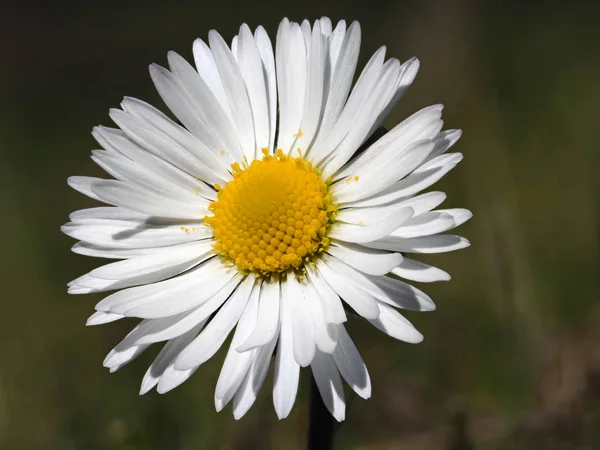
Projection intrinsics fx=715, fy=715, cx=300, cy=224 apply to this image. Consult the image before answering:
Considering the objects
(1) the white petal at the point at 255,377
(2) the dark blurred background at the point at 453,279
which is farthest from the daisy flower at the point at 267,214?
(2) the dark blurred background at the point at 453,279

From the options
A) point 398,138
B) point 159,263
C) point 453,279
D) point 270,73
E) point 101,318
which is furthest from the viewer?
point 453,279

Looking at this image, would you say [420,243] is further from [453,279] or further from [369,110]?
[453,279]

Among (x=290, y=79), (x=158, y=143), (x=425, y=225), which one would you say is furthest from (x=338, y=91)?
(x=158, y=143)

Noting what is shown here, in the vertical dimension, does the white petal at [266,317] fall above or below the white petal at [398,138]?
below

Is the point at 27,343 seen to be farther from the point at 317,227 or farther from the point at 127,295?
the point at 317,227

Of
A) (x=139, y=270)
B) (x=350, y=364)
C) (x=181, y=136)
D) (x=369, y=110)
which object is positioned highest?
(x=181, y=136)

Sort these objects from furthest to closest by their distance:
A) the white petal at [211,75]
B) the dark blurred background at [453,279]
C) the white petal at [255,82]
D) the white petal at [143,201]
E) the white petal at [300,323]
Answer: the dark blurred background at [453,279] → the white petal at [211,75] → the white petal at [255,82] → the white petal at [143,201] → the white petal at [300,323]

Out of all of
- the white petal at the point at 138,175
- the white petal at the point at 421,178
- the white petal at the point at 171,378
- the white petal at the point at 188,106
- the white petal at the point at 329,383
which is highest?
the white petal at the point at 188,106

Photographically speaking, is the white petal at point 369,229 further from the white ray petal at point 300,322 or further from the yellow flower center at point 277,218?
the white ray petal at point 300,322
